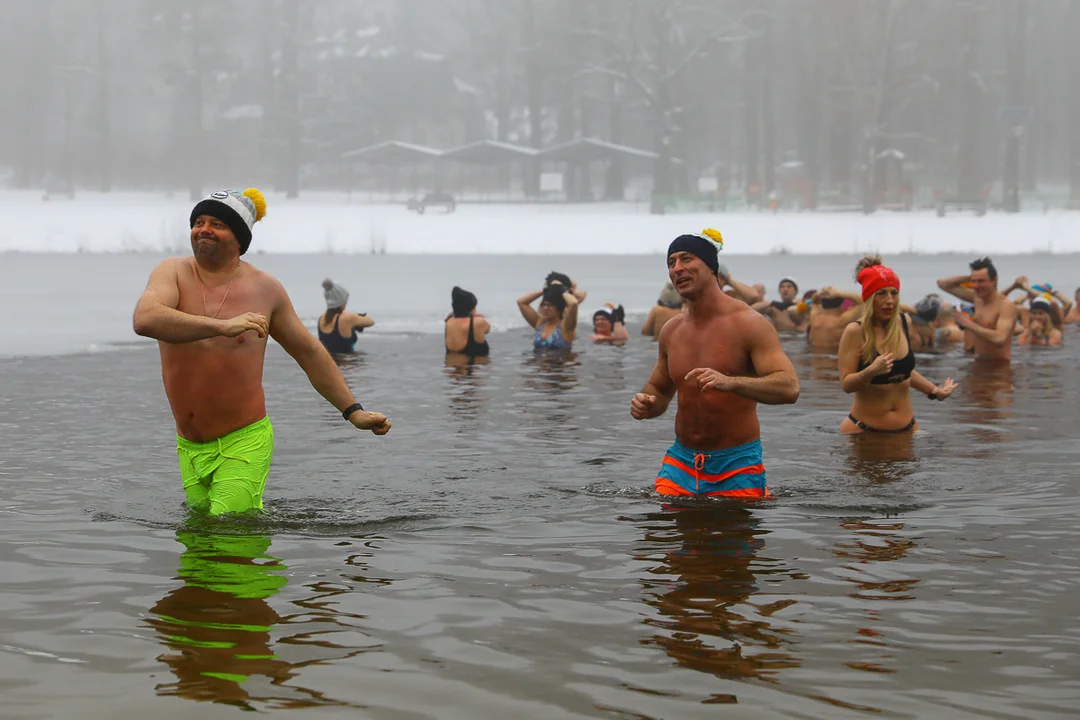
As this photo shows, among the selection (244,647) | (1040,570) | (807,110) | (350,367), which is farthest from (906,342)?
(807,110)

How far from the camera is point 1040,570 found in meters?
6.50

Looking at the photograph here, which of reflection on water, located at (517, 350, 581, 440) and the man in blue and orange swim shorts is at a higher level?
the man in blue and orange swim shorts

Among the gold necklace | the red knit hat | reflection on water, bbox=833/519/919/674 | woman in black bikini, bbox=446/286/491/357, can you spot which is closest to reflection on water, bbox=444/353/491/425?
woman in black bikini, bbox=446/286/491/357

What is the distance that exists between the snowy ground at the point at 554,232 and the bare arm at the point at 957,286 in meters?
28.2

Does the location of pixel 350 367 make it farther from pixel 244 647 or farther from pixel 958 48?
pixel 958 48

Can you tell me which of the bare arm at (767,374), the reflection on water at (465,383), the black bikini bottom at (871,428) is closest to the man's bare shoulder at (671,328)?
the bare arm at (767,374)

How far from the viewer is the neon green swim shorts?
6.77m

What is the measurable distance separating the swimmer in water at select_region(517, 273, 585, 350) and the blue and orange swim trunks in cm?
954

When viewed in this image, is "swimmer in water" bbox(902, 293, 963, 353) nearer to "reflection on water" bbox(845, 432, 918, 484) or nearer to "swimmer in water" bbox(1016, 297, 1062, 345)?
"swimmer in water" bbox(1016, 297, 1062, 345)

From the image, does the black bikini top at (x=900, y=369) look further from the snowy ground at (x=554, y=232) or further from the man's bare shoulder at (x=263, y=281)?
the snowy ground at (x=554, y=232)

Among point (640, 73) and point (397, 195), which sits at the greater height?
point (640, 73)

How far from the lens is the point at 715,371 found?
6871 mm

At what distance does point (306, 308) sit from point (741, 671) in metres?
20.0

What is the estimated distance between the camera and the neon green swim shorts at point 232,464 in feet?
22.2
